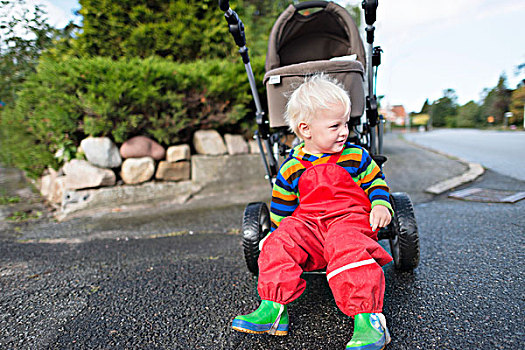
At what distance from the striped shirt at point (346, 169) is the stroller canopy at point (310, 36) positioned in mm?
1202

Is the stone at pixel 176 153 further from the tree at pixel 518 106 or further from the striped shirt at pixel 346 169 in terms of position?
the tree at pixel 518 106

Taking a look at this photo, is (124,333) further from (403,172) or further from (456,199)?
(403,172)

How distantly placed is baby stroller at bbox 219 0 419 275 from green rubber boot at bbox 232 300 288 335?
1.91 feet

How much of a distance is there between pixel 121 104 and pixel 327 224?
11.1 feet

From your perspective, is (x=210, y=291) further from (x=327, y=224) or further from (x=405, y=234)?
(x=405, y=234)

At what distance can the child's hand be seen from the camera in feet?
5.46

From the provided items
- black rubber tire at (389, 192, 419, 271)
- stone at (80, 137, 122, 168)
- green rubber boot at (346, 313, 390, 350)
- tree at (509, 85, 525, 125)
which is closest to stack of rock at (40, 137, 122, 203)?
stone at (80, 137, 122, 168)

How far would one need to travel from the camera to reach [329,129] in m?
1.79

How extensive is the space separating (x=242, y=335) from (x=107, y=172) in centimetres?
328

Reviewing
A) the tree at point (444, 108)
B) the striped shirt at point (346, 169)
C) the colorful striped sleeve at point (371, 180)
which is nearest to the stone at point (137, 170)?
the striped shirt at point (346, 169)

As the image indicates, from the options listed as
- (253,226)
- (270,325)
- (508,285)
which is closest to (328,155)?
→ (253,226)

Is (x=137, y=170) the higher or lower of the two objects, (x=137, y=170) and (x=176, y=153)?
the lower

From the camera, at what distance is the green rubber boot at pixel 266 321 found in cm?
147

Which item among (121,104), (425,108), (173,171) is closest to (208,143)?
(173,171)
